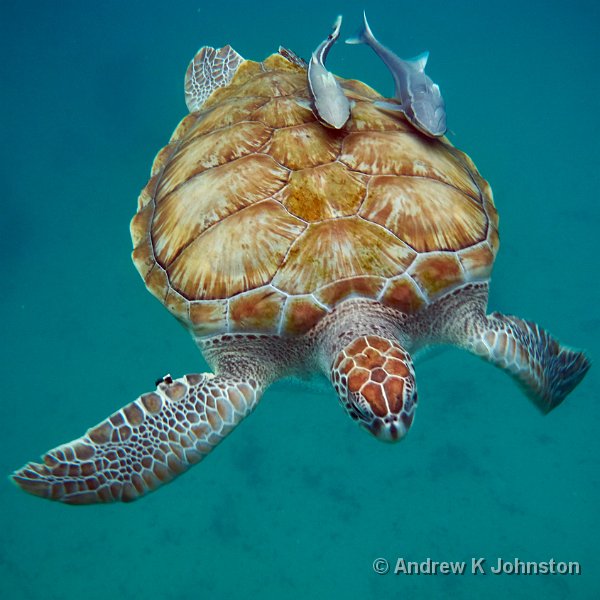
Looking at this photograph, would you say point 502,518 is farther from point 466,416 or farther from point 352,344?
point 352,344

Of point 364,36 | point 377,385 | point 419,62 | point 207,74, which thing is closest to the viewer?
point 377,385

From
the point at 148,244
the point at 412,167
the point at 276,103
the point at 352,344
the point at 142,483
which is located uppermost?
the point at 276,103

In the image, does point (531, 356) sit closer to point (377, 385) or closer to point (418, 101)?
point (377, 385)

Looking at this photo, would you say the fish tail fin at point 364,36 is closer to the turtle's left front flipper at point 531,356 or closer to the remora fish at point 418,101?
the remora fish at point 418,101

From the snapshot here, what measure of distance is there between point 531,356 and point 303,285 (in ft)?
4.75

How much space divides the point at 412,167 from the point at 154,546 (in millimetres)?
4445

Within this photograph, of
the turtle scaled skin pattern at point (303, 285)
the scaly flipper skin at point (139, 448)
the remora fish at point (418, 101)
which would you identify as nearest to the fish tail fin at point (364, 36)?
the remora fish at point (418, 101)

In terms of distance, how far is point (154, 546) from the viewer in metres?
5.18

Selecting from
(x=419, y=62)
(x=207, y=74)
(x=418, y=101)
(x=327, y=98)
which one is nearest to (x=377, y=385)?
(x=327, y=98)

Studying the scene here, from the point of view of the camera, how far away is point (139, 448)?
2.80 meters

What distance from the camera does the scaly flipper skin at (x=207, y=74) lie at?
4672 millimetres

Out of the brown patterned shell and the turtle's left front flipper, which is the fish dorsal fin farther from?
the turtle's left front flipper

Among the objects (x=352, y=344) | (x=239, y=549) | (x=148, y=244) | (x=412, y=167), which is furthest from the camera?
(x=239, y=549)

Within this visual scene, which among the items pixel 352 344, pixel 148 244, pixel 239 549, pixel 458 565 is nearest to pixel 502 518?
pixel 458 565
